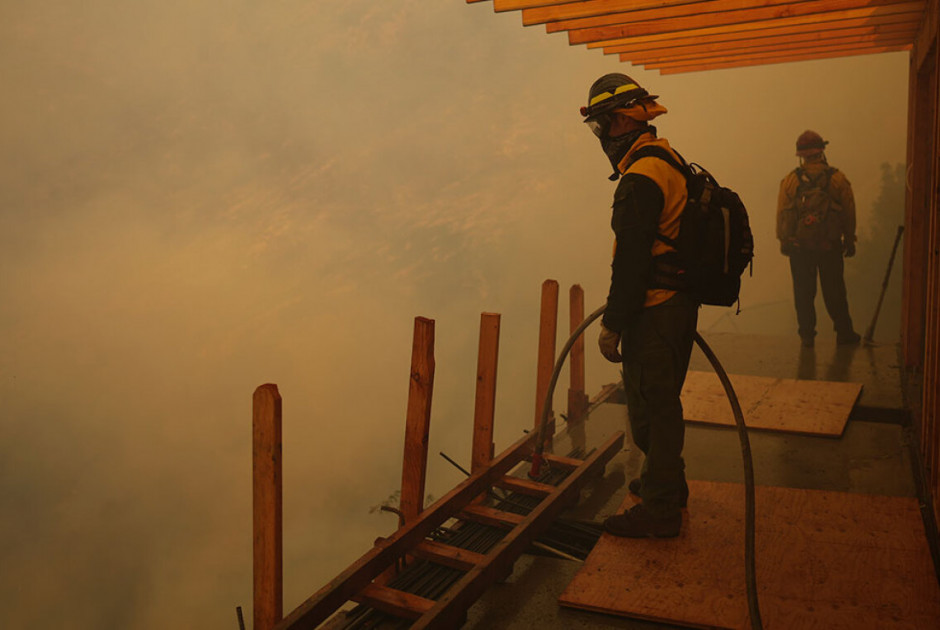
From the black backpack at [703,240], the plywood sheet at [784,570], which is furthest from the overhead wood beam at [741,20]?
the plywood sheet at [784,570]

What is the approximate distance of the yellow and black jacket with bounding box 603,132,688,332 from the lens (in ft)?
10.6

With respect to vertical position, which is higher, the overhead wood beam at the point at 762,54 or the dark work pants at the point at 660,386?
the overhead wood beam at the point at 762,54

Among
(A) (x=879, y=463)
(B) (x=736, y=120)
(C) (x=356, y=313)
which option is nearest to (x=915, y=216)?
(A) (x=879, y=463)

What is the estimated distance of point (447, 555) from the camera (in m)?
3.69

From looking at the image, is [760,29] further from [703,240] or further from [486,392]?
[486,392]

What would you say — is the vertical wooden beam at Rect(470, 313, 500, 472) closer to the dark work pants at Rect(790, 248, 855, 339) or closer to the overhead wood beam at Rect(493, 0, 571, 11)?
the overhead wood beam at Rect(493, 0, 571, 11)

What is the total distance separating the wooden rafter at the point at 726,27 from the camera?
514cm

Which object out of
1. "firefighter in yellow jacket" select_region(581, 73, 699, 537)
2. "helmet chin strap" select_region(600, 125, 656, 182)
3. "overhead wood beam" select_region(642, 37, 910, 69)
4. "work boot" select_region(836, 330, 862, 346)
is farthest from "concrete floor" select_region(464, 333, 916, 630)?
"overhead wood beam" select_region(642, 37, 910, 69)

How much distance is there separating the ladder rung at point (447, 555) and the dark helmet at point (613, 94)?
2.08 m

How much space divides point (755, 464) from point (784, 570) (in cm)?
174

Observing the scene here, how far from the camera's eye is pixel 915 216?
6367mm

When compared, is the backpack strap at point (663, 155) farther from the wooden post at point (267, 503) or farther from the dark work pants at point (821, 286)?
the dark work pants at point (821, 286)

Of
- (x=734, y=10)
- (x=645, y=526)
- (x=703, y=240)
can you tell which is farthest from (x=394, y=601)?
(x=734, y=10)

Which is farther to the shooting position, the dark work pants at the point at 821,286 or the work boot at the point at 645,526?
the dark work pants at the point at 821,286
